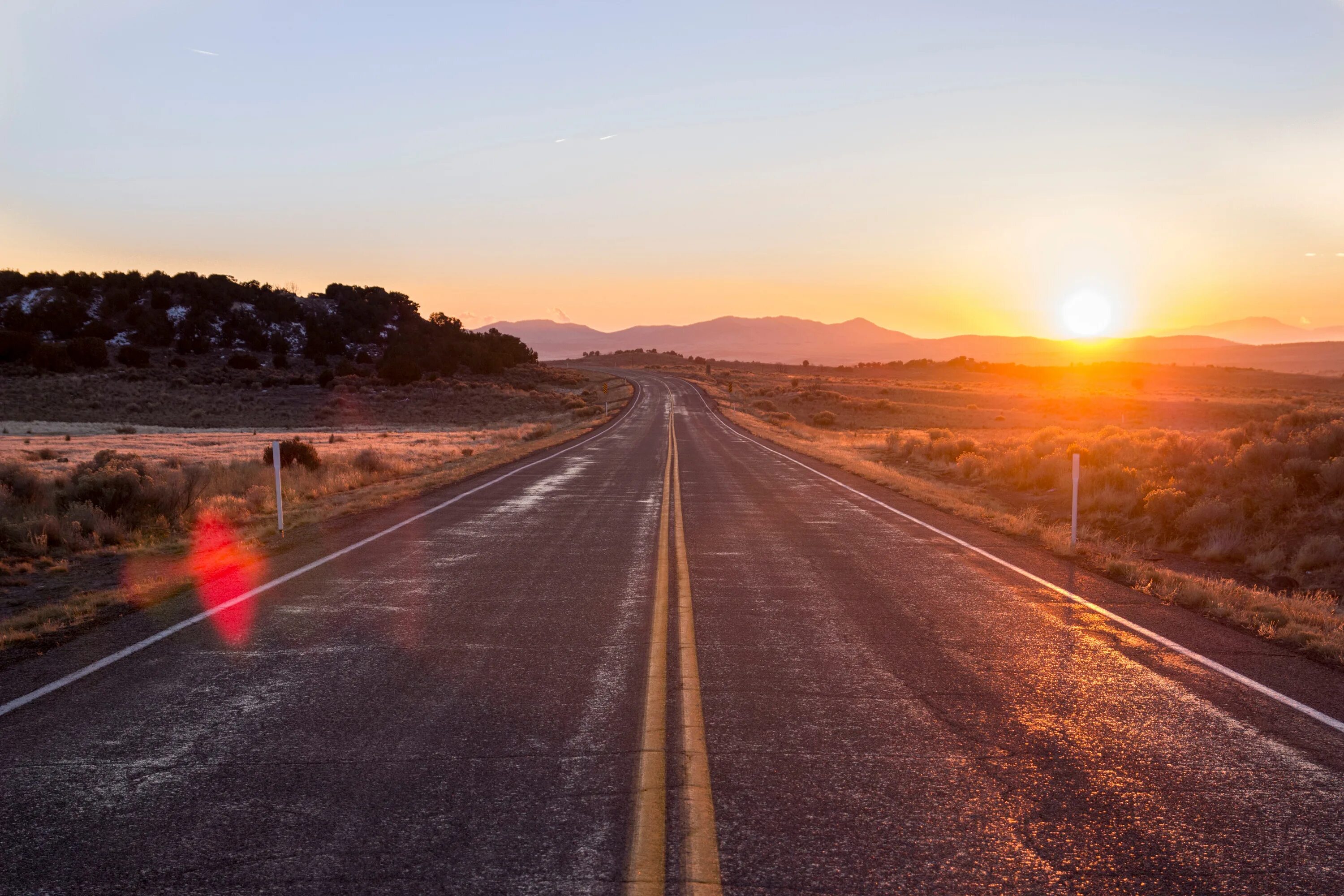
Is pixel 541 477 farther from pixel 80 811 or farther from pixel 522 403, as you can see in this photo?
pixel 522 403

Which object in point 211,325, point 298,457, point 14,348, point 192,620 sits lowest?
point 192,620

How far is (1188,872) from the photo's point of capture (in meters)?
3.61

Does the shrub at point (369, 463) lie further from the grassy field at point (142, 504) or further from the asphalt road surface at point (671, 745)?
the asphalt road surface at point (671, 745)

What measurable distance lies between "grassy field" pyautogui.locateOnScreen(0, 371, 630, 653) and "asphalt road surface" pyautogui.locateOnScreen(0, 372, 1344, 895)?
1.90m

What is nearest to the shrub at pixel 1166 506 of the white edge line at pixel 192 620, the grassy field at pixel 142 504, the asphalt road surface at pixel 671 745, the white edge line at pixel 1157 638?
the white edge line at pixel 1157 638

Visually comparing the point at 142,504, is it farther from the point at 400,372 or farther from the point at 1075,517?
the point at 400,372

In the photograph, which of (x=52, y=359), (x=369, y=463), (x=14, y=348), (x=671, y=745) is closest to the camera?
(x=671, y=745)

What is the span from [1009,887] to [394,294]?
406 ft

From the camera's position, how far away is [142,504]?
1477cm

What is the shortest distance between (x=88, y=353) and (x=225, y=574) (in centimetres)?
7514

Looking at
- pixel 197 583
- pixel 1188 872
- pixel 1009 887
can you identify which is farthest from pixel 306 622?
pixel 1188 872

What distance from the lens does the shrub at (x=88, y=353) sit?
232 feet

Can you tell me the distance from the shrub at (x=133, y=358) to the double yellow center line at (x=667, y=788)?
8087 centimetres

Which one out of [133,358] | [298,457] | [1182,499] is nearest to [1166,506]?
[1182,499]
